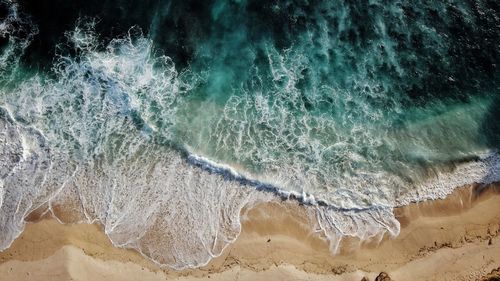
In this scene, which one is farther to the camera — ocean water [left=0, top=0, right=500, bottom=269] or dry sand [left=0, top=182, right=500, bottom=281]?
ocean water [left=0, top=0, right=500, bottom=269]

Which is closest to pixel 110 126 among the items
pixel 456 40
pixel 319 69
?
pixel 319 69

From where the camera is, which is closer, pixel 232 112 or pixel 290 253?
pixel 290 253

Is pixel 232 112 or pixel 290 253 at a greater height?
pixel 232 112

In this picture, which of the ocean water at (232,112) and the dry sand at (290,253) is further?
the ocean water at (232,112)
